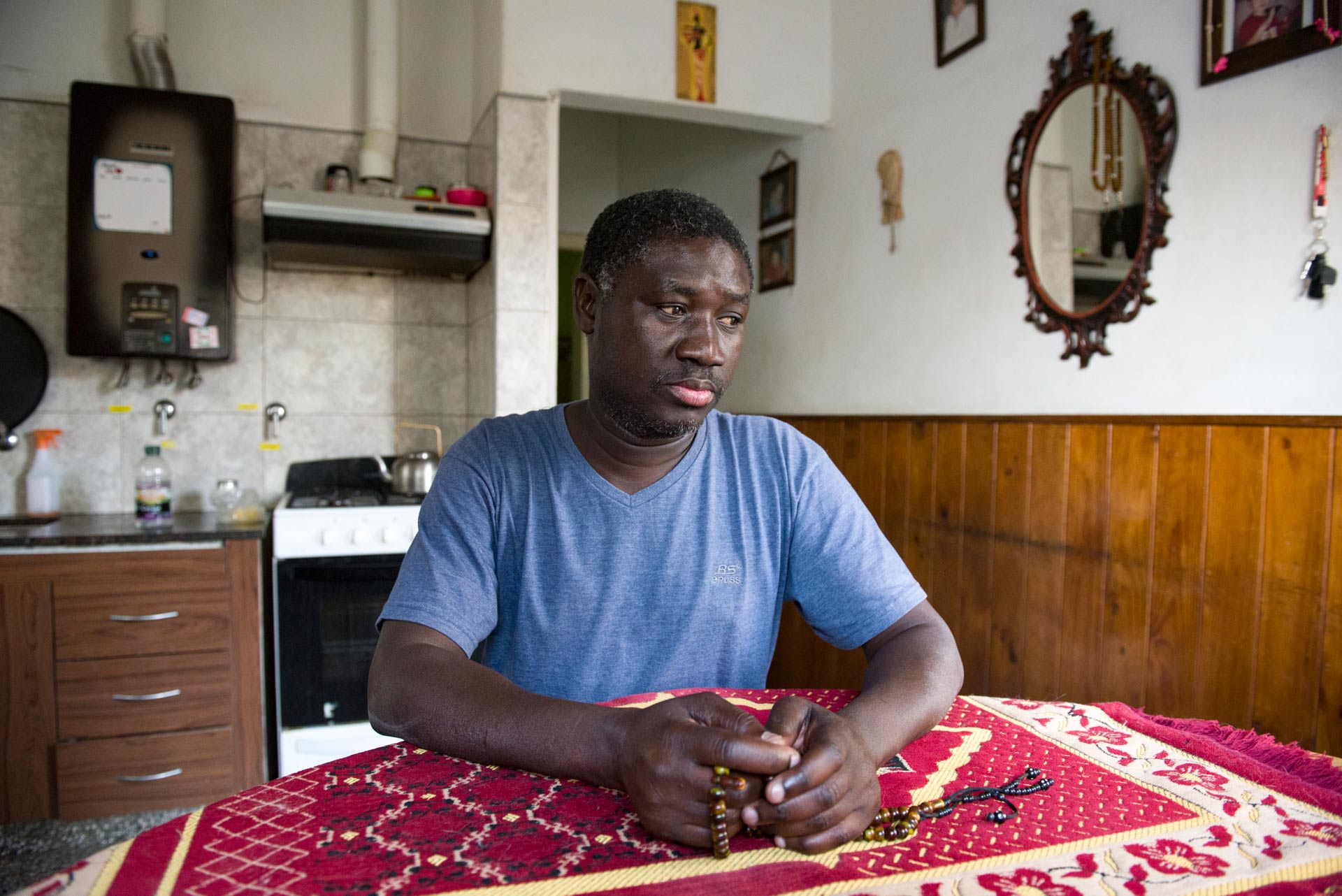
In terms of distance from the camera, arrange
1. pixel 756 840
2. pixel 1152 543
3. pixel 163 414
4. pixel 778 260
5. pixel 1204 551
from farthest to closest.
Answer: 1. pixel 778 260
2. pixel 163 414
3. pixel 1152 543
4. pixel 1204 551
5. pixel 756 840

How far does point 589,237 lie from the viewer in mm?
1266

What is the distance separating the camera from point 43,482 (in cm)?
287

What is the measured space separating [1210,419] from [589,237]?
1271 mm

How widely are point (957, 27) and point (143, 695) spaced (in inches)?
120

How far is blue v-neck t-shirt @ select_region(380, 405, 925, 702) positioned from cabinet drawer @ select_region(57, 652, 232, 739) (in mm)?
1756

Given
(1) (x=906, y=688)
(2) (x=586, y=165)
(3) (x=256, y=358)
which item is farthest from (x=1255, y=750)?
(2) (x=586, y=165)

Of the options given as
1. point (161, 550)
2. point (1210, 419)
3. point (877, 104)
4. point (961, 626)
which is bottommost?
point (961, 626)

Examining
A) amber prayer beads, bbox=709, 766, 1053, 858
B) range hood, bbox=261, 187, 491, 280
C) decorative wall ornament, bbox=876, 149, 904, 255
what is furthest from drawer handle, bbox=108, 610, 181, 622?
decorative wall ornament, bbox=876, 149, 904, 255

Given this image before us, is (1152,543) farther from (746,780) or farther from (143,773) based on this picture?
(143,773)

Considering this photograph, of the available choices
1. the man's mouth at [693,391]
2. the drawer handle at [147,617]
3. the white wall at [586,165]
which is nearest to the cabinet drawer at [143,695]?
the drawer handle at [147,617]

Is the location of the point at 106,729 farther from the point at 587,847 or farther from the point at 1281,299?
the point at 1281,299

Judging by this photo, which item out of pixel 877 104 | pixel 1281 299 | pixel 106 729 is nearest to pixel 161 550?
pixel 106 729

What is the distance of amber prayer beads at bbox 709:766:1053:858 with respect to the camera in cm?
72

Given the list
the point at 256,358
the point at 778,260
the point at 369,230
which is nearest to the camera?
the point at 369,230
